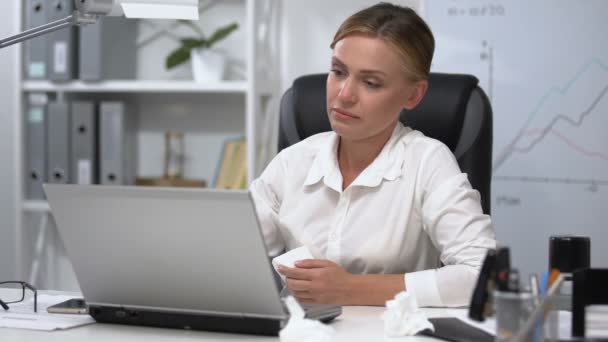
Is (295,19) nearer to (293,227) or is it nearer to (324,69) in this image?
(324,69)

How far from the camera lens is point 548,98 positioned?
2693 mm

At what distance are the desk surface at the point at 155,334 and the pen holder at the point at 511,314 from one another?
18 cm

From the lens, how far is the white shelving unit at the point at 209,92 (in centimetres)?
292

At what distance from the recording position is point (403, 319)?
1.17m

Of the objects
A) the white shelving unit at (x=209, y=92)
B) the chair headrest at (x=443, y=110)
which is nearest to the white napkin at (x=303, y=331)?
the chair headrest at (x=443, y=110)

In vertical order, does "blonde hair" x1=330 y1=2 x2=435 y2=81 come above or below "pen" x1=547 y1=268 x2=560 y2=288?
above

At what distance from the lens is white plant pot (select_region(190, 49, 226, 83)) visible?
300 centimetres

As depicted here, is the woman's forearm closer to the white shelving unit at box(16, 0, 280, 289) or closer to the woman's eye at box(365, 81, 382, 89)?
the woman's eye at box(365, 81, 382, 89)

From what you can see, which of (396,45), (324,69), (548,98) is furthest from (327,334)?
(324,69)

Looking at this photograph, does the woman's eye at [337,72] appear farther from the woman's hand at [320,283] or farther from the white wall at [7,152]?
the white wall at [7,152]

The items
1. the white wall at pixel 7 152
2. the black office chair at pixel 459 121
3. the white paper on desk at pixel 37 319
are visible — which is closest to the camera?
the white paper on desk at pixel 37 319

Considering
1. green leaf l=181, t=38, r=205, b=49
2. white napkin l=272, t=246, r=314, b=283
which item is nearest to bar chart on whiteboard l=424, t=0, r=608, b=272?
green leaf l=181, t=38, r=205, b=49

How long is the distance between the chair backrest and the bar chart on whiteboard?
5.09 ft

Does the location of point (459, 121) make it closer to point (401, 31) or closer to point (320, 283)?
point (401, 31)
